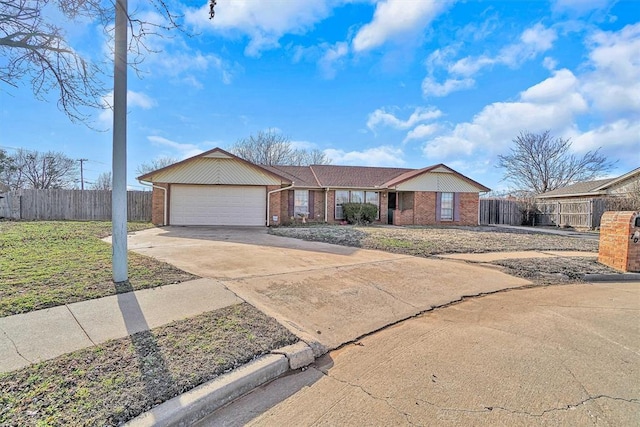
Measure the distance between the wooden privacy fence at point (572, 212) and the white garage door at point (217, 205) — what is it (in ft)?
64.6

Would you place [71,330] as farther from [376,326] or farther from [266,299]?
[376,326]

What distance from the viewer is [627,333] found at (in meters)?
3.83

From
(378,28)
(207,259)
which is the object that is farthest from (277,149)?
(207,259)

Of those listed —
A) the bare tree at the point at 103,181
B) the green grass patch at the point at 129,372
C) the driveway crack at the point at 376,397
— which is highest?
the bare tree at the point at 103,181

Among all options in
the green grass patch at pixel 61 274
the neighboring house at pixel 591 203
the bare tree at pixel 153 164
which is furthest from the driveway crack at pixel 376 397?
the bare tree at pixel 153 164

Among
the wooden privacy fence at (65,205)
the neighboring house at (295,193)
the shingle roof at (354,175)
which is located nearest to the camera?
the neighboring house at (295,193)

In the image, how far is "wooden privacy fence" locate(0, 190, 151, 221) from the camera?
18.1 m

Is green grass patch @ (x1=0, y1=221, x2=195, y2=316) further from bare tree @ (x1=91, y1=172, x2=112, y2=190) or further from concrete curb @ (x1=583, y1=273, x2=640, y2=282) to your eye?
bare tree @ (x1=91, y1=172, x2=112, y2=190)

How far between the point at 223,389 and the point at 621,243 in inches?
368

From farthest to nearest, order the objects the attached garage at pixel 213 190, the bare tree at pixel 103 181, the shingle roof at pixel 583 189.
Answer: the bare tree at pixel 103 181
the shingle roof at pixel 583 189
the attached garage at pixel 213 190

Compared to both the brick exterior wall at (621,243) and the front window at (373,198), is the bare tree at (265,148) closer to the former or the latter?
the front window at (373,198)

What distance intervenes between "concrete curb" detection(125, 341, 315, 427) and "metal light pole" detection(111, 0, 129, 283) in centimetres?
325

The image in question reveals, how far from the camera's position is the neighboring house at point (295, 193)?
16.0m

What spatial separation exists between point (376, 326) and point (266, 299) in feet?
5.24
